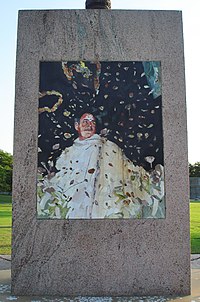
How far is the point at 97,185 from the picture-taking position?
529cm

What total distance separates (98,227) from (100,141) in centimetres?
117

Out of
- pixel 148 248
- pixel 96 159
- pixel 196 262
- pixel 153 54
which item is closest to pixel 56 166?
pixel 96 159

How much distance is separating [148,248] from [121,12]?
3.33 metres

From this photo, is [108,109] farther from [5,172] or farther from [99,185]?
[5,172]

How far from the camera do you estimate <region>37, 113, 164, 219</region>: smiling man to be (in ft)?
17.2

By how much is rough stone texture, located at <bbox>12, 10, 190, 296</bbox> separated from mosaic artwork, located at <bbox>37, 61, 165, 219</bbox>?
115mm

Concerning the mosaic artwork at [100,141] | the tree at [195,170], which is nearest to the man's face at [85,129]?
the mosaic artwork at [100,141]

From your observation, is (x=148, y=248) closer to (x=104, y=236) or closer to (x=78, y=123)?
(x=104, y=236)

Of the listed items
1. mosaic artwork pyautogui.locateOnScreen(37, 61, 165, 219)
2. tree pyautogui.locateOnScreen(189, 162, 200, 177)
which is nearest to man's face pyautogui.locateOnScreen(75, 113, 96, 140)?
mosaic artwork pyautogui.locateOnScreen(37, 61, 165, 219)

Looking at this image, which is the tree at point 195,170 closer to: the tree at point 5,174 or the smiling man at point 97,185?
the tree at point 5,174

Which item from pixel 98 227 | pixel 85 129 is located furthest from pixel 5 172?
pixel 98 227

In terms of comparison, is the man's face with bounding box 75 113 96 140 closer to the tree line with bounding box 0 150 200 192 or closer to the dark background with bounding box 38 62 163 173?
the dark background with bounding box 38 62 163 173

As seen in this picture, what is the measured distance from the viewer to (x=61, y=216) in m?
5.22

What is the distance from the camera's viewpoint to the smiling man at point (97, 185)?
5.24 meters
